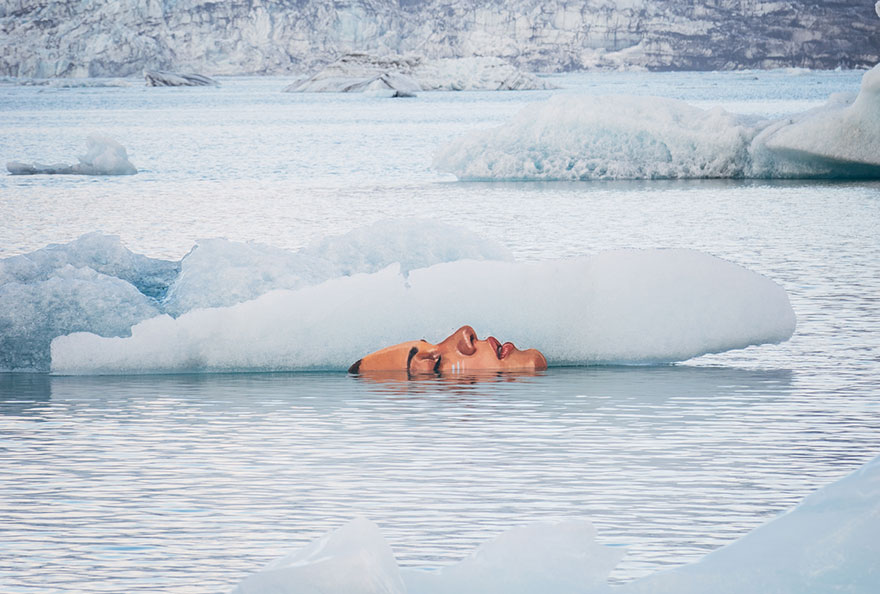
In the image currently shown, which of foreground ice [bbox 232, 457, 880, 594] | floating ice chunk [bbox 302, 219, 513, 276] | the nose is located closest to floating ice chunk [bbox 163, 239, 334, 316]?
floating ice chunk [bbox 302, 219, 513, 276]

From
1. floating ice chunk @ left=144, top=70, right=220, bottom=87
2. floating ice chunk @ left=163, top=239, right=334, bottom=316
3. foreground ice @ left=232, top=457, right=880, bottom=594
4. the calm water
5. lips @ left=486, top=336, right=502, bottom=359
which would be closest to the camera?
foreground ice @ left=232, top=457, right=880, bottom=594

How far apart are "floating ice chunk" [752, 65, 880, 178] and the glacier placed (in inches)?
469

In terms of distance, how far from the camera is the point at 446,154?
76.4 feet

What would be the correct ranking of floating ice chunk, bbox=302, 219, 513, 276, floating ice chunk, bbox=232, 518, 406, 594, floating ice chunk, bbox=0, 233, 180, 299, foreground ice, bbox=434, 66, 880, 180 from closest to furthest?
floating ice chunk, bbox=232, 518, 406, 594
floating ice chunk, bbox=0, 233, 180, 299
floating ice chunk, bbox=302, 219, 513, 276
foreground ice, bbox=434, 66, 880, 180

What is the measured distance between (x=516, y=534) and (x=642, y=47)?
539 feet

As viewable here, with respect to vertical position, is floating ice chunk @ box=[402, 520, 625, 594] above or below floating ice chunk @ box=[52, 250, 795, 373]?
above

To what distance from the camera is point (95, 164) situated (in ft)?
87.7

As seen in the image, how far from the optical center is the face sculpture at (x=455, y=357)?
8375 millimetres

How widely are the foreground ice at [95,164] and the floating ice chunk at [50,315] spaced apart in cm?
1823

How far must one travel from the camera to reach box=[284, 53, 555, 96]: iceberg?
91375mm

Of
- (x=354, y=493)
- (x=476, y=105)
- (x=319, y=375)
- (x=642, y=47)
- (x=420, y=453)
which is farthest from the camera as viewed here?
(x=642, y=47)

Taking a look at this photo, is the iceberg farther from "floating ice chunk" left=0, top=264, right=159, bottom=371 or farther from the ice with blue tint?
"floating ice chunk" left=0, top=264, right=159, bottom=371

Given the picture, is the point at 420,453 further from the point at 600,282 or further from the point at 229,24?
the point at 229,24

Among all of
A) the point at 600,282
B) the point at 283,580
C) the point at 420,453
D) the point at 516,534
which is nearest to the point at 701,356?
the point at 600,282
